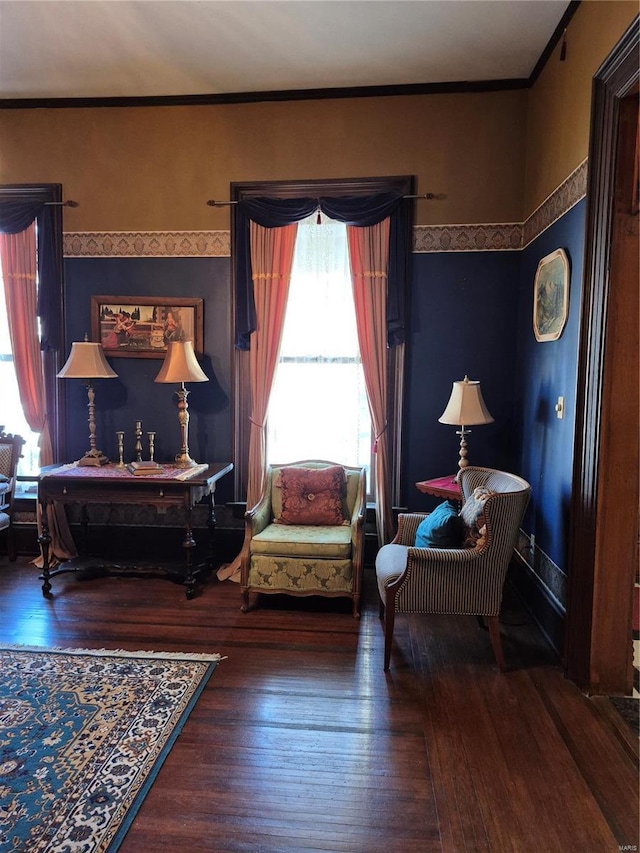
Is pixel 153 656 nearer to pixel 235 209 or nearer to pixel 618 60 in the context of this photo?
pixel 235 209

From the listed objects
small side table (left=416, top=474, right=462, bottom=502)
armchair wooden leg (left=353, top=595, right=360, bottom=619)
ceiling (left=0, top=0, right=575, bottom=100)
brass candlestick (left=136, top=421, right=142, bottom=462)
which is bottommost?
armchair wooden leg (left=353, top=595, right=360, bottom=619)

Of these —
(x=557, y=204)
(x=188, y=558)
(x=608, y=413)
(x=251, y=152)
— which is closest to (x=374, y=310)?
(x=557, y=204)

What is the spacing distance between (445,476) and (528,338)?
117 centimetres

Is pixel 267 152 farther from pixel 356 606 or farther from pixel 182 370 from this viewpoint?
pixel 356 606

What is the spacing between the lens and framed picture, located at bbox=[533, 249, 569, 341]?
123 inches

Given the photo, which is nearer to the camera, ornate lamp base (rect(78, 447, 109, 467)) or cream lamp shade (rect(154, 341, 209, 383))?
cream lamp shade (rect(154, 341, 209, 383))

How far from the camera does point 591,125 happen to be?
8.84 ft

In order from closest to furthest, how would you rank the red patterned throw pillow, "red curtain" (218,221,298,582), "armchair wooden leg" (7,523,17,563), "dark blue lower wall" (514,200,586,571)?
1. "dark blue lower wall" (514,200,586,571)
2. the red patterned throw pillow
3. "red curtain" (218,221,298,582)
4. "armchair wooden leg" (7,523,17,563)

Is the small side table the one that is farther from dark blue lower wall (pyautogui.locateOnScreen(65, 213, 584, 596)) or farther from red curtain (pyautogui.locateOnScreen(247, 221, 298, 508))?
red curtain (pyautogui.locateOnScreen(247, 221, 298, 508))

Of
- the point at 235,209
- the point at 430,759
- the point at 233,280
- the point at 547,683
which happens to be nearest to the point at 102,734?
the point at 430,759

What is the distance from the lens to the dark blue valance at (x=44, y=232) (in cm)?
439

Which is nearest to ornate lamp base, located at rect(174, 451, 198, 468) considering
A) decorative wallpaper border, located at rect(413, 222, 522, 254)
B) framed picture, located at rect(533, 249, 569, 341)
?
decorative wallpaper border, located at rect(413, 222, 522, 254)

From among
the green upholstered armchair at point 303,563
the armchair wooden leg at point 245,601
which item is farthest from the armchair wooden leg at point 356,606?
the armchair wooden leg at point 245,601

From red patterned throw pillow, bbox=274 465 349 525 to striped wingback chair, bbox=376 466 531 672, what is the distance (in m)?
1.00
